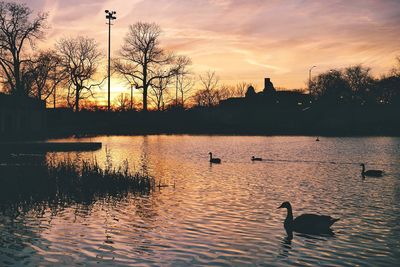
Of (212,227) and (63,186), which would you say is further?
(63,186)

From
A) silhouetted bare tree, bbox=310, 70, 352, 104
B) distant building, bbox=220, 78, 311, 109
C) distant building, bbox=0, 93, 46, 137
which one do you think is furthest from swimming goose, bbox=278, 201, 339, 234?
silhouetted bare tree, bbox=310, 70, 352, 104

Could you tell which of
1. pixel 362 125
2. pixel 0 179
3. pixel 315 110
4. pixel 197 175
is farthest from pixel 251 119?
pixel 0 179

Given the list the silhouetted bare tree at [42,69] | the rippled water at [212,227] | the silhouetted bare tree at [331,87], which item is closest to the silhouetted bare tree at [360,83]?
the silhouetted bare tree at [331,87]

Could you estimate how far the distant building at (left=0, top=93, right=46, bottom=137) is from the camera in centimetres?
6200

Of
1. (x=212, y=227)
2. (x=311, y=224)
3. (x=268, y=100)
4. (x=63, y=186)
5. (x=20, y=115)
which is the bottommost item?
(x=212, y=227)

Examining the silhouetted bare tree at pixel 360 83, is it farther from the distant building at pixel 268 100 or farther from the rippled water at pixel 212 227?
the rippled water at pixel 212 227

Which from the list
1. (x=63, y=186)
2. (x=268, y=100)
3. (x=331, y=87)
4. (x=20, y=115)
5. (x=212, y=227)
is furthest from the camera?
(x=331, y=87)

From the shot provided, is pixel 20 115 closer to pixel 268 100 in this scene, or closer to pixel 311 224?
pixel 311 224

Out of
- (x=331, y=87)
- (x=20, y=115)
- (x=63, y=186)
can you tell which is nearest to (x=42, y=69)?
(x=20, y=115)

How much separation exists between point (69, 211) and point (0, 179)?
314 inches

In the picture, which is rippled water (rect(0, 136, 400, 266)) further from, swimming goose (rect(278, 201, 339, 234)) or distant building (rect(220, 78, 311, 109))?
distant building (rect(220, 78, 311, 109))

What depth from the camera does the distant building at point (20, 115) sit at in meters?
62.0

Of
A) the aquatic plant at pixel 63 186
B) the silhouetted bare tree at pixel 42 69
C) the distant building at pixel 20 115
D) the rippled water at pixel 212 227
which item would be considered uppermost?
the silhouetted bare tree at pixel 42 69

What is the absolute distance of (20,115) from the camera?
65.6 metres
